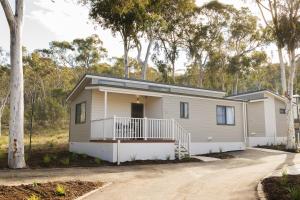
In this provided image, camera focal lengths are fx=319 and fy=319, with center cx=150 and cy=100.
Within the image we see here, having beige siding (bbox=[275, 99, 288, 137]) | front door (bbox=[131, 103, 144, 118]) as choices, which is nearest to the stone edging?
front door (bbox=[131, 103, 144, 118])

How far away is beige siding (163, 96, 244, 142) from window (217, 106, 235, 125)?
264 millimetres

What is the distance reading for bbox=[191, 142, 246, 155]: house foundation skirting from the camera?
19.0 m

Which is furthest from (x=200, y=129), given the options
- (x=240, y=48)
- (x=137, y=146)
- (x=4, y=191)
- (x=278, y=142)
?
(x=240, y=48)

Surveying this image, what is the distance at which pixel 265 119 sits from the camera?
25.9 m

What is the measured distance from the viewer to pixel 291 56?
22.5 meters

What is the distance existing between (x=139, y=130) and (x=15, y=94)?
5980 millimetres

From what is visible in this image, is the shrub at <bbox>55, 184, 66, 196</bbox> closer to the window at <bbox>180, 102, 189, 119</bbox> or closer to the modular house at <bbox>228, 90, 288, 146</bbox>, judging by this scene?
the window at <bbox>180, 102, 189, 119</bbox>

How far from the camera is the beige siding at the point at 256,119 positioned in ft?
85.1

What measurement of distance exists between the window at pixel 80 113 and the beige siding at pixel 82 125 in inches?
9.1

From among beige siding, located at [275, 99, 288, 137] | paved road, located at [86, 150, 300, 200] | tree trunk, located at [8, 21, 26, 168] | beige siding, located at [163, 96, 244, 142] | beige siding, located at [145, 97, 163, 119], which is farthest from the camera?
beige siding, located at [275, 99, 288, 137]

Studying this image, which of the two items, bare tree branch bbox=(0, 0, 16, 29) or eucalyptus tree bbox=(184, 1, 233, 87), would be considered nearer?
bare tree branch bbox=(0, 0, 16, 29)

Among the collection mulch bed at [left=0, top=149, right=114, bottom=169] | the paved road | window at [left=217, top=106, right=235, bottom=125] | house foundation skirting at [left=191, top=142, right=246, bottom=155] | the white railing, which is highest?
window at [left=217, top=106, right=235, bottom=125]

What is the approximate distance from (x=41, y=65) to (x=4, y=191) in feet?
122

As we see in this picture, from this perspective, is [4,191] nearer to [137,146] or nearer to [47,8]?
[137,146]
